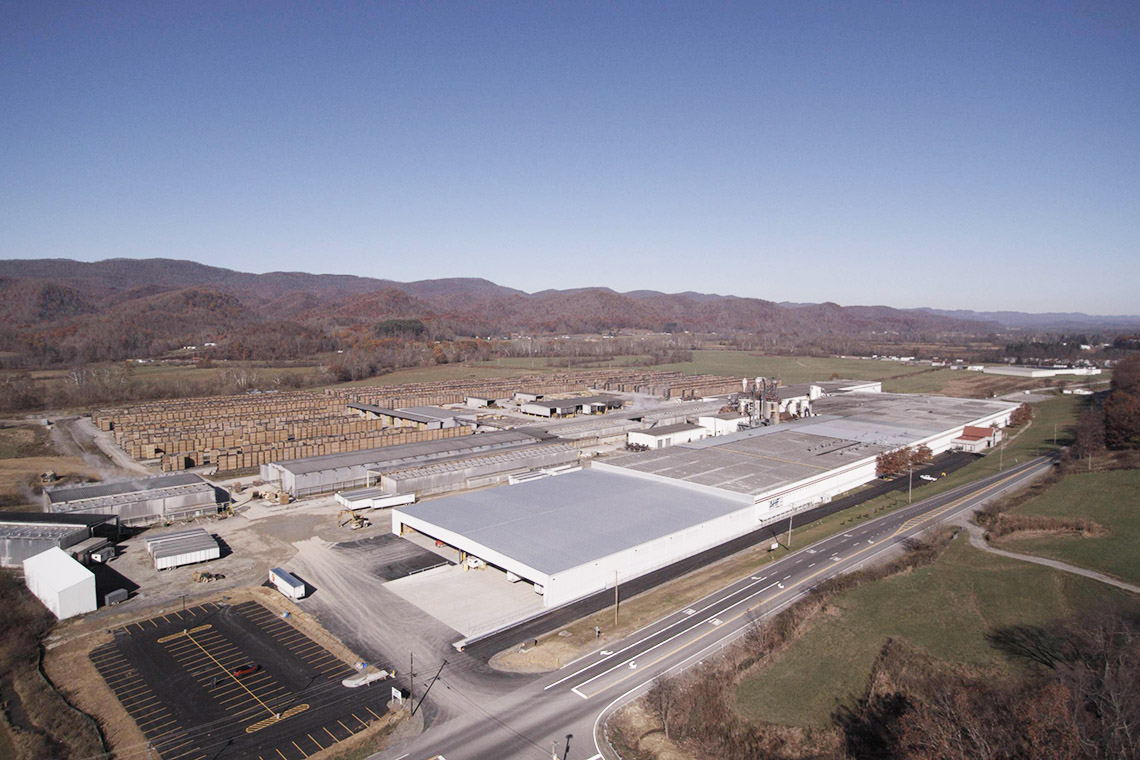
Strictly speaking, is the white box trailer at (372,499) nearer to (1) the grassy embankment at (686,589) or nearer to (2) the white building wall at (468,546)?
(2) the white building wall at (468,546)

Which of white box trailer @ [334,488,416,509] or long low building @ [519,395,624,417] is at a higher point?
long low building @ [519,395,624,417]

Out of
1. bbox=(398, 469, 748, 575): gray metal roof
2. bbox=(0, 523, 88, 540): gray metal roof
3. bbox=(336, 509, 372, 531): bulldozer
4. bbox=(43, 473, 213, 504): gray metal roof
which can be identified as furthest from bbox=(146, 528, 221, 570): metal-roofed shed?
bbox=(398, 469, 748, 575): gray metal roof

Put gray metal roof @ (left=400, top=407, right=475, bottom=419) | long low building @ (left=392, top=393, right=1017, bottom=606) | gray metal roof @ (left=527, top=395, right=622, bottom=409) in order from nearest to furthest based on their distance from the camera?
1. long low building @ (left=392, top=393, right=1017, bottom=606)
2. gray metal roof @ (left=400, top=407, right=475, bottom=419)
3. gray metal roof @ (left=527, top=395, right=622, bottom=409)

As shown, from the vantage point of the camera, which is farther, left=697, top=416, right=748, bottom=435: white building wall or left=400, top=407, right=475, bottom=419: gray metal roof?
left=400, top=407, right=475, bottom=419: gray metal roof

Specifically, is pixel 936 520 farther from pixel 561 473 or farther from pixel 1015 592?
pixel 561 473

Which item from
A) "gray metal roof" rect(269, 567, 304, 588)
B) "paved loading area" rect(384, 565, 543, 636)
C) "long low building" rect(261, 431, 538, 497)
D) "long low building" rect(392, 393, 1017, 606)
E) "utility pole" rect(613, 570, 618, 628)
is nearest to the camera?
"utility pole" rect(613, 570, 618, 628)

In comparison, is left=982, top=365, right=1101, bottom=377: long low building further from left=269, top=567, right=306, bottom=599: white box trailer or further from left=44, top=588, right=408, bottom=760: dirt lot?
left=44, top=588, right=408, bottom=760: dirt lot
